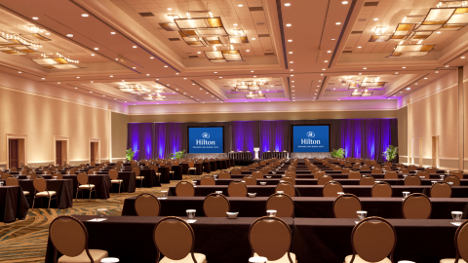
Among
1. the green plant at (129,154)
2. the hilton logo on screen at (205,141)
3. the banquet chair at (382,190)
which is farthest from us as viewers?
the hilton logo on screen at (205,141)

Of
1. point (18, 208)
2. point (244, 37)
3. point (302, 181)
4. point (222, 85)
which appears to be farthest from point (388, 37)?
point (222, 85)

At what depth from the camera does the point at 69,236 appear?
12.5 feet

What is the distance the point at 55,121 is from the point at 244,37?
40.8 ft

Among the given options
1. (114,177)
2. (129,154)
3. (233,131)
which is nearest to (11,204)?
(114,177)

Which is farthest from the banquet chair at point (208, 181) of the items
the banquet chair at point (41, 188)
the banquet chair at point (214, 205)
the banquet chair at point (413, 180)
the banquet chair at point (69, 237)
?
the banquet chair at point (69, 237)

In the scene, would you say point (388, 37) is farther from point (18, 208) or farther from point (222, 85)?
point (222, 85)

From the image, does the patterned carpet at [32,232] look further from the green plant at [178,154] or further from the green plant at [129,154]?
the green plant at [178,154]

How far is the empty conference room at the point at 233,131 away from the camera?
4133 mm

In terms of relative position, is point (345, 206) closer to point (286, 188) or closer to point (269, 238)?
point (286, 188)

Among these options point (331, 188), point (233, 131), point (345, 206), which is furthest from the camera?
point (233, 131)

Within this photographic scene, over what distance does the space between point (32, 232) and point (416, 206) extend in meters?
6.15

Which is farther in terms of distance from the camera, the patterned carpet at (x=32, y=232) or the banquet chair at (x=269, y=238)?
the patterned carpet at (x=32, y=232)

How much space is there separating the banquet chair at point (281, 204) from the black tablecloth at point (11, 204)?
5.20 metres

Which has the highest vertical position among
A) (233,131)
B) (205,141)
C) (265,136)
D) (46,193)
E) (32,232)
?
(233,131)
